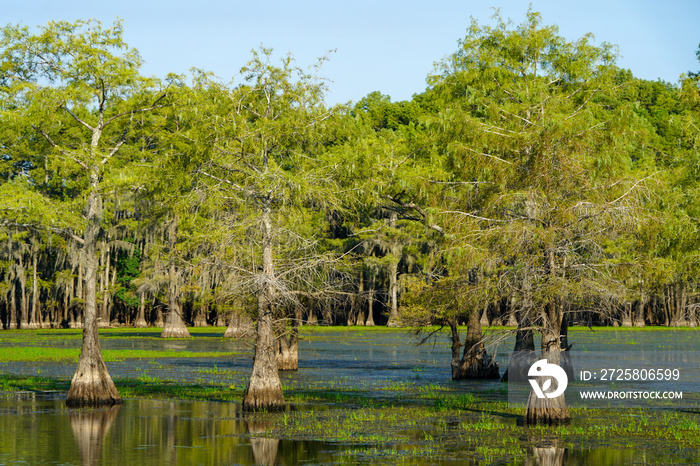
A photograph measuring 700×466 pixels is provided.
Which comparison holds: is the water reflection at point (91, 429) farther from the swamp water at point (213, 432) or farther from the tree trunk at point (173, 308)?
the tree trunk at point (173, 308)

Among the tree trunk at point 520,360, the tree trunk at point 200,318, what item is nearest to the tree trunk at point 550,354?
the tree trunk at point 520,360

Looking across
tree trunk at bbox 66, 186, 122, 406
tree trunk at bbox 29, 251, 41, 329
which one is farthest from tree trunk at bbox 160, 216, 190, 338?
tree trunk at bbox 66, 186, 122, 406

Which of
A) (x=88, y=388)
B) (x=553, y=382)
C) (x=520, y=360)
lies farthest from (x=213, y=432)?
(x=520, y=360)

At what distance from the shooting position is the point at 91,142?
27906mm

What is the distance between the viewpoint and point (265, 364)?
2388 centimetres

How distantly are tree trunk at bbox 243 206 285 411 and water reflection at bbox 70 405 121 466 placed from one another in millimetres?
3835

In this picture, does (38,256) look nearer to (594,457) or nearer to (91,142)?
(91,142)

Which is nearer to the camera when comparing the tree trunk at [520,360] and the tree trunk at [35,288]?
the tree trunk at [520,360]

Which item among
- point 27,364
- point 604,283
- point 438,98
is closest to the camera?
point 604,283

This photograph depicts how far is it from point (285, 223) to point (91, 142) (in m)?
6.99

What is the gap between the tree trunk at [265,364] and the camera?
23891 mm

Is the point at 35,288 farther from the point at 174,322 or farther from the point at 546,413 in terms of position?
the point at 546,413

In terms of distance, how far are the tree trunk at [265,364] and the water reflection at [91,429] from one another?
383 cm

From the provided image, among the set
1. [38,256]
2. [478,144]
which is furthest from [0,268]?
[478,144]
